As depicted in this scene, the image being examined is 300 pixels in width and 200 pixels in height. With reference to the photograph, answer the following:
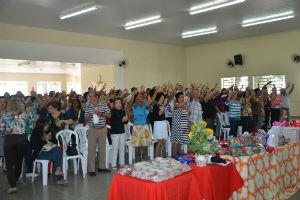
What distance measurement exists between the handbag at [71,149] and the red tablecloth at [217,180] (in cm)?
269

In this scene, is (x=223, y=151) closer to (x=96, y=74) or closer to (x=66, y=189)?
(x=66, y=189)

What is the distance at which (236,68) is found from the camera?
14820 millimetres

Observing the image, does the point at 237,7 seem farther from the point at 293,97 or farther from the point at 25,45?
the point at 25,45

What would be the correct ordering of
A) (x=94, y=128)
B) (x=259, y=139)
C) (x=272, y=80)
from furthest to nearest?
(x=272, y=80) → (x=94, y=128) → (x=259, y=139)

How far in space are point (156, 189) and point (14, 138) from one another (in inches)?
113

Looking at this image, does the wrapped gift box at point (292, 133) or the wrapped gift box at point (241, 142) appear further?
the wrapped gift box at point (292, 133)

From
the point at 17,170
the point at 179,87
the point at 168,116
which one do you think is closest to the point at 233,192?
the point at 17,170

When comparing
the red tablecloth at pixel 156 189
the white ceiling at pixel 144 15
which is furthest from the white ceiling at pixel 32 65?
the red tablecloth at pixel 156 189

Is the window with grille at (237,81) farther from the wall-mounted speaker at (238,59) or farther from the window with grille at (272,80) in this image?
the wall-mounted speaker at (238,59)

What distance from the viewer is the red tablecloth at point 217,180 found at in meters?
3.10

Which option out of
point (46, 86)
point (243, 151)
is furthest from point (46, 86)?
point (243, 151)

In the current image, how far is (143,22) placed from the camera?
1032 cm

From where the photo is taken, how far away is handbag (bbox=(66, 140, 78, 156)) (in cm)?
520

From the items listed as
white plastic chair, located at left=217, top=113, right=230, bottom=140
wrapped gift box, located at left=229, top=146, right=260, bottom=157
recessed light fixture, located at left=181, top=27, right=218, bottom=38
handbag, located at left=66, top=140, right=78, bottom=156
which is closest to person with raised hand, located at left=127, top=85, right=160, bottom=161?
handbag, located at left=66, top=140, right=78, bottom=156
